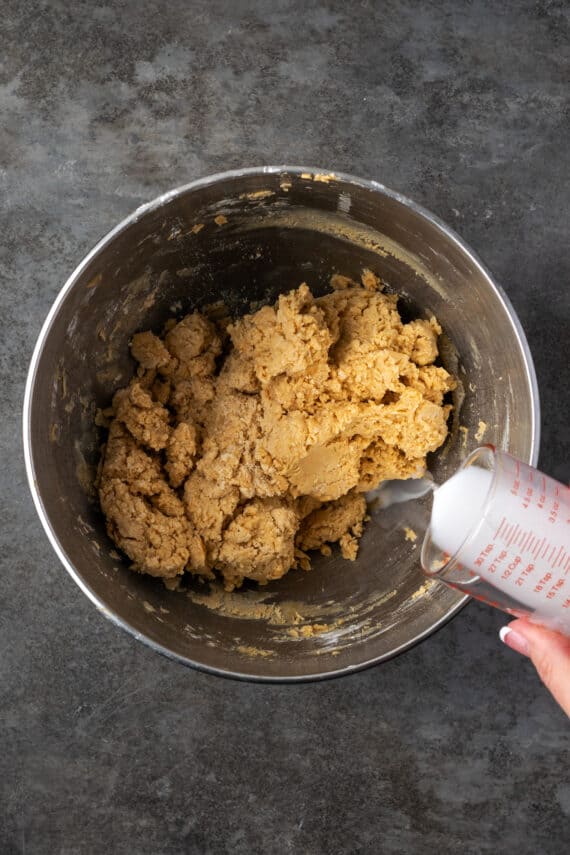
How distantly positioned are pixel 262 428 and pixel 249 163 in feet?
2.81

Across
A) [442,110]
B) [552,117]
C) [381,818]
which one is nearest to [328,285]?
[442,110]

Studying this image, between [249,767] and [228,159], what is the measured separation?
6.23 ft

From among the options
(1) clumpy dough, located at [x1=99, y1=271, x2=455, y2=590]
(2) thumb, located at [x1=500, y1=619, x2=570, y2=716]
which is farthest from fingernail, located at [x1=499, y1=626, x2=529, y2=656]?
(1) clumpy dough, located at [x1=99, y1=271, x2=455, y2=590]

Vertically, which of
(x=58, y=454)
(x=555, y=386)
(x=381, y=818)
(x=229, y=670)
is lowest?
(x=381, y=818)

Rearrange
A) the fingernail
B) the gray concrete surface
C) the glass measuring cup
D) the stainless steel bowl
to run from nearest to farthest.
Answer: the glass measuring cup < the fingernail < the stainless steel bowl < the gray concrete surface

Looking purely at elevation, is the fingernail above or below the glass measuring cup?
below

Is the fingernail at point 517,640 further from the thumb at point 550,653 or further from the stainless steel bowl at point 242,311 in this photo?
the stainless steel bowl at point 242,311

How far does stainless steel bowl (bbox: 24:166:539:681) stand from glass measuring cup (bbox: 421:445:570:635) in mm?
251

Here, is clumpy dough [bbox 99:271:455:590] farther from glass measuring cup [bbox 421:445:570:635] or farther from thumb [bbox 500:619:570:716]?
thumb [bbox 500:619:570:716]

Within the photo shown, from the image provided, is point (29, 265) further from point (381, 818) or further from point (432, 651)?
point (381, 818)

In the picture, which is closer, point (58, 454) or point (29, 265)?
point (58, 454)

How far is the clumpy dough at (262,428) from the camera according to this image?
1.98 m

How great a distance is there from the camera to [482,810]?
2.34m

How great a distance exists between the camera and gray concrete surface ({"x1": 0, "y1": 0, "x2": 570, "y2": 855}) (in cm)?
228
